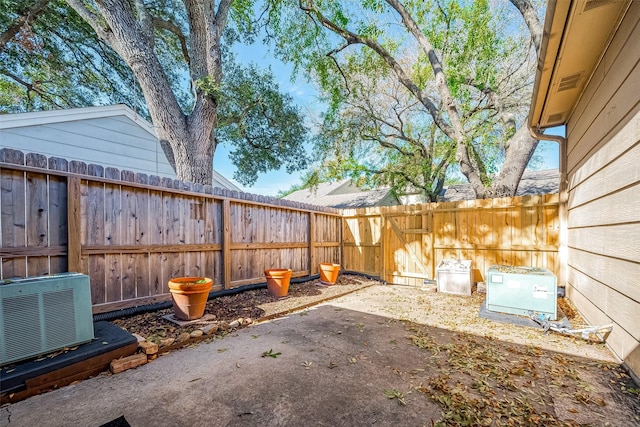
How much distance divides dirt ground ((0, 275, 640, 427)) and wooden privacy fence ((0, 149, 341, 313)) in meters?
0.69

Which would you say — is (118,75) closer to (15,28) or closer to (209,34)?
(15,28)

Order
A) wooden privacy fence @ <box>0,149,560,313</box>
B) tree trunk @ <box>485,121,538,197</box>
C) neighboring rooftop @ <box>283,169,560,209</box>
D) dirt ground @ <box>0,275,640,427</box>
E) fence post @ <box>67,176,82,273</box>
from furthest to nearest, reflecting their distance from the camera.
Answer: neighboring rooftop @ <box>283,169,560,209</box> → tree trunk @ <box>485,121,538,197</box> → fence post @ <box>67,176,82,273</box> → wooden privacy fence @ <box>0,149,560,313</box> → dirt ground @ <box>0,275,640,427</box>

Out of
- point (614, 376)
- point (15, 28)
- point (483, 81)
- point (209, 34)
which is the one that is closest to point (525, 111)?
point (483, 81)

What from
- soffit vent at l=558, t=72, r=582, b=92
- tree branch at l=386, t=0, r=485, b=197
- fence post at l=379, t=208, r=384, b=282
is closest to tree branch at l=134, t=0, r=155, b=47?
tree branch at l=386, t=0, r=485, b=197

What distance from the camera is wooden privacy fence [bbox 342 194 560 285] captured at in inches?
176

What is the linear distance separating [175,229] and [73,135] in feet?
11.4

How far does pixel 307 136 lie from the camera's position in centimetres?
892

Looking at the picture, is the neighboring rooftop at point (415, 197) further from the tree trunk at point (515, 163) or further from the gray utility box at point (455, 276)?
the gray utility box at point (455, 276)

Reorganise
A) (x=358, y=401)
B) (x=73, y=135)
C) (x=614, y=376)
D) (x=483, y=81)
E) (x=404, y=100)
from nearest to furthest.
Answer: (x=358, y=401)
(x=614, y=376)
(x=73, y=135)
(x=483, y=81)
(x=404, y=100)

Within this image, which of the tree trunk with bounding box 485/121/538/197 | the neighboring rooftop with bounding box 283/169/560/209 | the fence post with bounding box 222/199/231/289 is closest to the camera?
the fence post with bounding box 222/199/231/289

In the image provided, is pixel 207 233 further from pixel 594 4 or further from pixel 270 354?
pixel 594 4

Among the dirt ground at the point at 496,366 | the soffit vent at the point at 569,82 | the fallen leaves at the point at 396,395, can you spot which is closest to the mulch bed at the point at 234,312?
the dirt ground at the point at 496,366

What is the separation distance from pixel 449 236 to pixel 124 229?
5650mm

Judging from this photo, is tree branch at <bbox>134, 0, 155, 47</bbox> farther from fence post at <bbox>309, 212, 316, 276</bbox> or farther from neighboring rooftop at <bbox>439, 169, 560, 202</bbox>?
neighboring rooftop at <bbox>439, 169, 560, 202</bbox>
